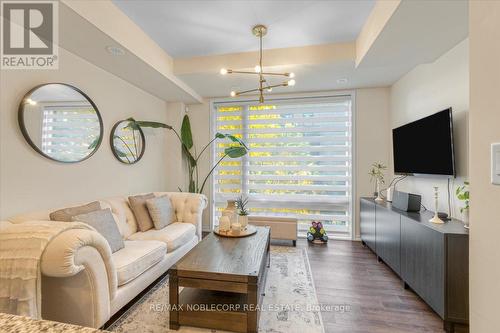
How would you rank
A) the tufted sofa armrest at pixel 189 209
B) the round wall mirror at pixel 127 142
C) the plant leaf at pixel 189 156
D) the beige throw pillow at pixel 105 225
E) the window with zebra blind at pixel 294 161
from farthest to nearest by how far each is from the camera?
the plant leaf at pixel 189 156 → the window with zebra blind at pixel 294 161 → the tufted sofa armrest at pixel 189 209 → the round wall mirror at pixel 127 142 → the beige throw pillow at pixel 105 225

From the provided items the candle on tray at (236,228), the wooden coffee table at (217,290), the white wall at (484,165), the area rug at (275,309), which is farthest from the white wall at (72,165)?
the white wall at (484,165)

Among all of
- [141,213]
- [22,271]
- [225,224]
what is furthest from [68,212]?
[225,224]

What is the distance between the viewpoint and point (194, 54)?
10.8ft

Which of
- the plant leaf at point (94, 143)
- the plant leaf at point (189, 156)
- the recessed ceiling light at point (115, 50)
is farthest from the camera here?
the plant leaf at point (189, 156)

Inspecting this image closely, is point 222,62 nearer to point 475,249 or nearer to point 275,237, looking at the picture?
point 275,237

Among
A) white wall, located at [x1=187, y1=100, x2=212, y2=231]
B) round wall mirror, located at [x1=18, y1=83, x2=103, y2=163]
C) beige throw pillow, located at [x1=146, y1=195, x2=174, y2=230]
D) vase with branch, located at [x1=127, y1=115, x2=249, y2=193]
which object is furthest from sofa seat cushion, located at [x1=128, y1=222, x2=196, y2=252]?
white wall, located at [x1=187, y1=100, x2=212, y2=231]

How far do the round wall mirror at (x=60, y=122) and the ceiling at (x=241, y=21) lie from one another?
1.07m

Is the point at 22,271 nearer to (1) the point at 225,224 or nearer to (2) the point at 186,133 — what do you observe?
(1) the point at 225,224

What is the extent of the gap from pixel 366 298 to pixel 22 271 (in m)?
2.68

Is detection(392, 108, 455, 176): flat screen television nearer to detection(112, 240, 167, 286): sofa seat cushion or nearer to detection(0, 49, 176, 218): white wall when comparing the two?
detection(112, 240, 167, 286): sofa seat cushion

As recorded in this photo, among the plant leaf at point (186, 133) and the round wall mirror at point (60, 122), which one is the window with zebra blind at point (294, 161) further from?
the round wall mirror at point (60, 122)

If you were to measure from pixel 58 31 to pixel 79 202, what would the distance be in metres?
1.70

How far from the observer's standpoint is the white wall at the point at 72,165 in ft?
6.50

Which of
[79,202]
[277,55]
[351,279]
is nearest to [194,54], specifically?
[277,55]
